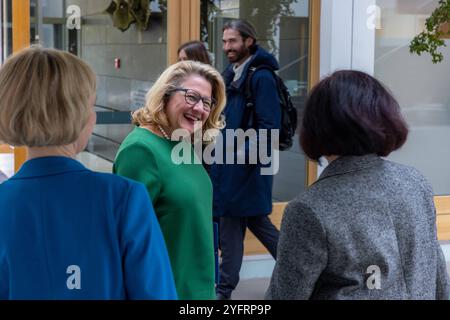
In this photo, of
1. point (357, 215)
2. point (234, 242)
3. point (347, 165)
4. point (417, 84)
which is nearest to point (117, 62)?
point (234, 242)

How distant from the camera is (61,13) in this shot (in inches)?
222

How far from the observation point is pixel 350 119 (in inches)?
78.7

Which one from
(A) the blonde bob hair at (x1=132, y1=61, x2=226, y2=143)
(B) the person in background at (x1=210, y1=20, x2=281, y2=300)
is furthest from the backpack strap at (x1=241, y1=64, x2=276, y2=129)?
(A) the blonde bob hair at (x1=132, y1=61, x2=226, y2=143)

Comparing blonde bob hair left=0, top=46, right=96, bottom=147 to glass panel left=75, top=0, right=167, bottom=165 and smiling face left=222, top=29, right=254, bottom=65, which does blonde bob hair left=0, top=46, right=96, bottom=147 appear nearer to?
smiling face left=222, top=29, right=254, bottom=65

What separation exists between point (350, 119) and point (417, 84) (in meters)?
4.77

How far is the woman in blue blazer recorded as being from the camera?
5.65ft

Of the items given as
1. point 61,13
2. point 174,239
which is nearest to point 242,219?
point 61,13

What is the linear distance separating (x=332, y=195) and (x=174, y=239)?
695 millimetres

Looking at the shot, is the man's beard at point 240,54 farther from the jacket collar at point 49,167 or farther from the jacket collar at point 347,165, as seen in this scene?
the jacket collar at point 49,167

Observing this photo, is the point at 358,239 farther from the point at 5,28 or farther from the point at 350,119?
the point at 5,28

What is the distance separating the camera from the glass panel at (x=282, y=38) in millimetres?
5789

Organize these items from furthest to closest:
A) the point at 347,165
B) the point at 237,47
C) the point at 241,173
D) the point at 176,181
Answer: the point at 237,47
the point at 241,173
the point at 176,181
the point at 347,165

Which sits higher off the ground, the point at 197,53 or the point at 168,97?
the point at 197,53

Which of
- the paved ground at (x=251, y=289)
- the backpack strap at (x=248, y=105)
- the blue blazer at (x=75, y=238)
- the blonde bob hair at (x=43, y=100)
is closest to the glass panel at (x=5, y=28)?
the backpack strap at (x=248, y=105)
